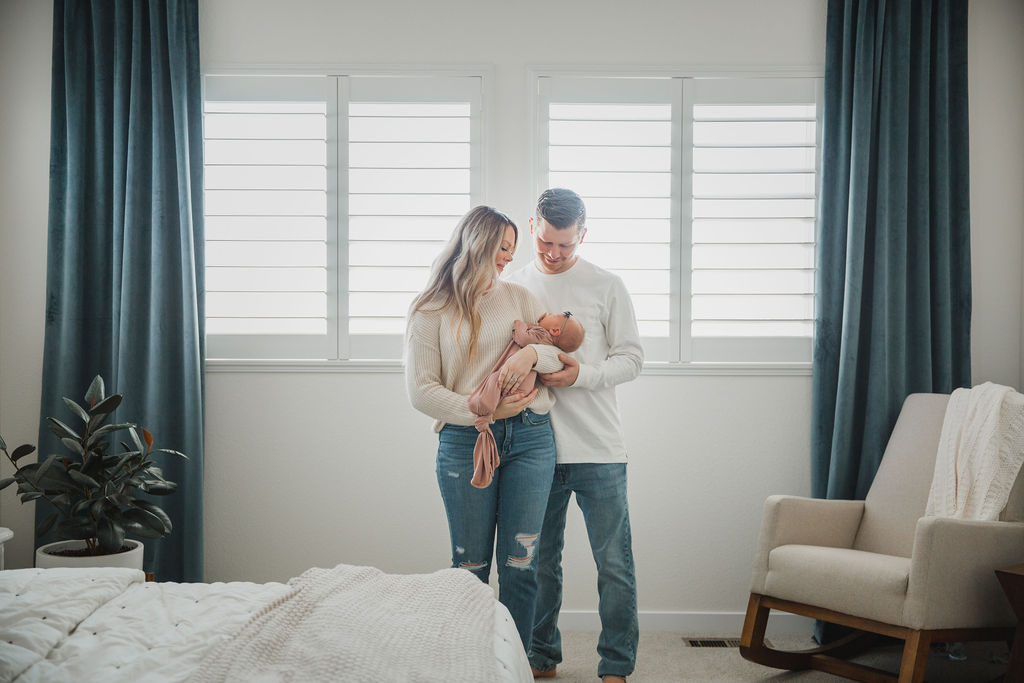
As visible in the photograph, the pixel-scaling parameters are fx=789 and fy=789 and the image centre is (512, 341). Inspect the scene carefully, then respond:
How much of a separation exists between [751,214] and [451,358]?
5.08 feet

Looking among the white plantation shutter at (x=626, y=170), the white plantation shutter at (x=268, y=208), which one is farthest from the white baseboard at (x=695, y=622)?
the white plantation shutter at (x=268, y=208)

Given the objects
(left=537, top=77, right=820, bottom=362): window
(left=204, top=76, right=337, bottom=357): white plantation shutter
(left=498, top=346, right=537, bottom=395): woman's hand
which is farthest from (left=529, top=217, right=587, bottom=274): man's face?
(left=204, top=76, right=337, bottom=357): white plantation shutter

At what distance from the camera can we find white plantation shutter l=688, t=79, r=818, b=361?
3088mm

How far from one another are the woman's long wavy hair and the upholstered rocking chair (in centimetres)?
128

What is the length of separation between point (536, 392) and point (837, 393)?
54.4 inches

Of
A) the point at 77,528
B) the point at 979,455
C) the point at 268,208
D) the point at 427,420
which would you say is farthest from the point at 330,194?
the point at 979,455

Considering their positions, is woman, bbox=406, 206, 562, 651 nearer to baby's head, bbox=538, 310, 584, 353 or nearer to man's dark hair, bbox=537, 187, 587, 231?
baby's head, bbox=538, 310, 584, 353

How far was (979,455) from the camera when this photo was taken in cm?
253

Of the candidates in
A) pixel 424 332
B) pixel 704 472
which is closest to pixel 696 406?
pixel 704 472

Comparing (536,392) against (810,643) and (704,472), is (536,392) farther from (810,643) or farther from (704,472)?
(810,643)

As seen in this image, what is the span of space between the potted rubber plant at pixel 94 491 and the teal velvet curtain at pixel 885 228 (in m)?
2.39

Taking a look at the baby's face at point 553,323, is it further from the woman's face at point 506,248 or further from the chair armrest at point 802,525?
the chair armrest at point 802,525

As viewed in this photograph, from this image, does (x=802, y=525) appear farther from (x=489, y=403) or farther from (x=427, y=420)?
(x=427, y=420)

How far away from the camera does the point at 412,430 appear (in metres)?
3.10
